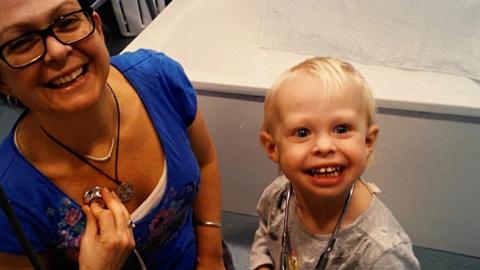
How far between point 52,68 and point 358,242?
51cm

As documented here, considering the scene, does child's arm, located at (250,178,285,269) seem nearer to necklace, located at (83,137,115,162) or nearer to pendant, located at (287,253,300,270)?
pendant, located at (287,253,300,270)

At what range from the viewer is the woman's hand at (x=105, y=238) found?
642 mm

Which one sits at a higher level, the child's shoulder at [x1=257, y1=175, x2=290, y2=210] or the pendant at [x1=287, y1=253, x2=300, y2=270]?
the child's shoulder at [x1=257, y1=175, x2=290, y2=210]

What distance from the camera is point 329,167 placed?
0.67 m

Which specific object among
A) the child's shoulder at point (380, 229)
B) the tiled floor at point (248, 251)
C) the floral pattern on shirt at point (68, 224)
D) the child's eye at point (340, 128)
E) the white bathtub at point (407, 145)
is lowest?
the tiled floor at point (248, 251)

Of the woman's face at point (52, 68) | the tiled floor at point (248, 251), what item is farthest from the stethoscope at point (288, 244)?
the tiled floor at point (248, 251)

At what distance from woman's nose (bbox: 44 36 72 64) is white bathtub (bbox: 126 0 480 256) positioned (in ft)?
1.87

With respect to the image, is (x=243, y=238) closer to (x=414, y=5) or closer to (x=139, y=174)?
(x=139, y=174)

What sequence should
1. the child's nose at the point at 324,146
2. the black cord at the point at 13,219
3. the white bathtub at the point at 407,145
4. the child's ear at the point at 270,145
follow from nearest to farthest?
the black cord at the point at 13,219
the child's nose at the point at 324,146
the child's ear at the point at 270,145
the white bathtub at the point at 407,145

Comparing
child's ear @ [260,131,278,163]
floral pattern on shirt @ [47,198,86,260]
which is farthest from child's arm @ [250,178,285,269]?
floral pattern on shirt @ [47,198,86,260]

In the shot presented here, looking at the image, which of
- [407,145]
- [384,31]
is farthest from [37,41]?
[384,31]

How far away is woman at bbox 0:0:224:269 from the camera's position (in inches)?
22.7

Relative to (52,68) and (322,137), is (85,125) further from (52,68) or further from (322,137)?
(322,137)

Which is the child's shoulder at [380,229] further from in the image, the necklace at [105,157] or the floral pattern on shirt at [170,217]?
the necklace at [105,157]
